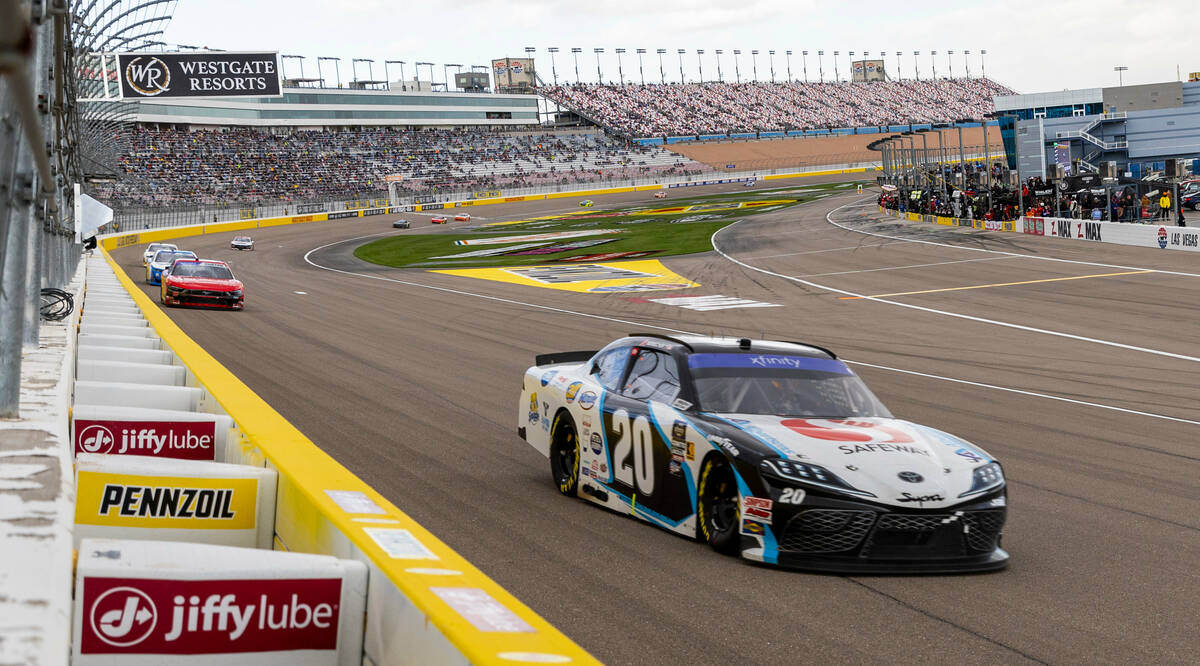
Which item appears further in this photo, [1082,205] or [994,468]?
[1082,205]

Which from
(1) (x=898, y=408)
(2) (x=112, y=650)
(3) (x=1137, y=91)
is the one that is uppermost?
(3) (x=1137, y=91)

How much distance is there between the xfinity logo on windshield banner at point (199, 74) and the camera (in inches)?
2384

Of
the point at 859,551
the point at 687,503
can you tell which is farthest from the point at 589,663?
the point at 687,503

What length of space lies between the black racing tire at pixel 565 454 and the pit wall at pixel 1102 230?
104ft

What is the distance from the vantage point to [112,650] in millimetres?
3539

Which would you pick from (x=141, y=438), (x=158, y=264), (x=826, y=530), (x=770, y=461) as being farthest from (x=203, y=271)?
(x=826, y=530)

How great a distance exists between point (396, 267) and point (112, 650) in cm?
4632

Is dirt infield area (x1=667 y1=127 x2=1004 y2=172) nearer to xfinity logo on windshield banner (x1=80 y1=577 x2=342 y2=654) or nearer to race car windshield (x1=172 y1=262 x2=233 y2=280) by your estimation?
race car windshield (x1=172 y1=262 x2=233 y2=280)

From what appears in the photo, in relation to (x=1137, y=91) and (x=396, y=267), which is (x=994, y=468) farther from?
(x=1137, y=91)

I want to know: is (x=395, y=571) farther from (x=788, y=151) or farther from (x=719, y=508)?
(x=788, y=151)

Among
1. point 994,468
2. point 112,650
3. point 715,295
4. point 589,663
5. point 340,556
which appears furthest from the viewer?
point 715,295

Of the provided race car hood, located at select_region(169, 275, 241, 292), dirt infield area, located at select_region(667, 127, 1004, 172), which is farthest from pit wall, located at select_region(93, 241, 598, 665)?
dirt infield area, located at select_region(667, 127, 1004, 172)

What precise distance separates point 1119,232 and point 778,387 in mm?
34928

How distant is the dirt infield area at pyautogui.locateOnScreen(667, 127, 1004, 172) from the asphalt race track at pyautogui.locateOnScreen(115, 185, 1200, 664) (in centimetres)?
9201
